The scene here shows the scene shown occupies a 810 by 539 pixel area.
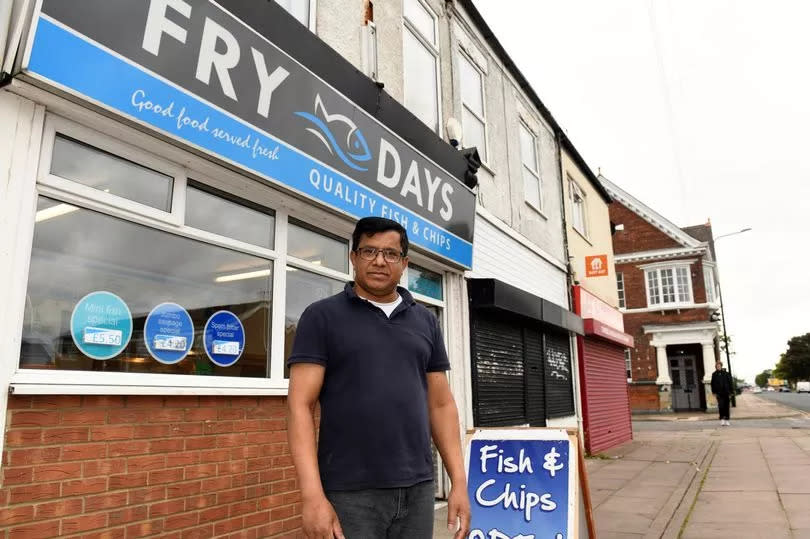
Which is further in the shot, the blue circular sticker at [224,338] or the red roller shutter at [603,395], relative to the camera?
the red roller shutter at [603,395]

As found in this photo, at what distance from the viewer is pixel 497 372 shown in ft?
28.2

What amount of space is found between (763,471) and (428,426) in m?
9.00

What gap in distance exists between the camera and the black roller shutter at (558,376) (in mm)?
10547

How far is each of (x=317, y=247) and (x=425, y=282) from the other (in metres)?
2.03

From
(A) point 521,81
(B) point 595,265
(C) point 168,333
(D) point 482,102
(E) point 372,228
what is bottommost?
(C) point 168,333

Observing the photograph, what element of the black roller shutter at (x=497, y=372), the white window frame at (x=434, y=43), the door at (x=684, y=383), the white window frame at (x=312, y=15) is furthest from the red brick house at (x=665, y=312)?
the white window frame at (x=312, y=15)

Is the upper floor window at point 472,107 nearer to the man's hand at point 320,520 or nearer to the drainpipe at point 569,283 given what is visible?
the drainpipe at point 569,283

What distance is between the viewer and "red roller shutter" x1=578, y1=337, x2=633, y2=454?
479 inches

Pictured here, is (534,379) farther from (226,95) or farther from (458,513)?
(458,513)

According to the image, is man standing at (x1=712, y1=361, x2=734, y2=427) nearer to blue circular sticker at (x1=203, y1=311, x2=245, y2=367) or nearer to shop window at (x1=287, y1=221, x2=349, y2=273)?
shop window at (x1=287, y1=221, x2=349, y2=273)

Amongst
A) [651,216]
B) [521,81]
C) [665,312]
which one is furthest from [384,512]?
[651,216]

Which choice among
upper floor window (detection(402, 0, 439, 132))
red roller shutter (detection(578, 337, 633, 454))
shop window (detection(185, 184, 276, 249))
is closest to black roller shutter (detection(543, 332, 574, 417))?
red roller shutter (detection(578, 337, 633, 454))

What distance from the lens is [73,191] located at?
11.1 ft

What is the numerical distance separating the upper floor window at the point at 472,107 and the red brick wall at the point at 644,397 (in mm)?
22936
